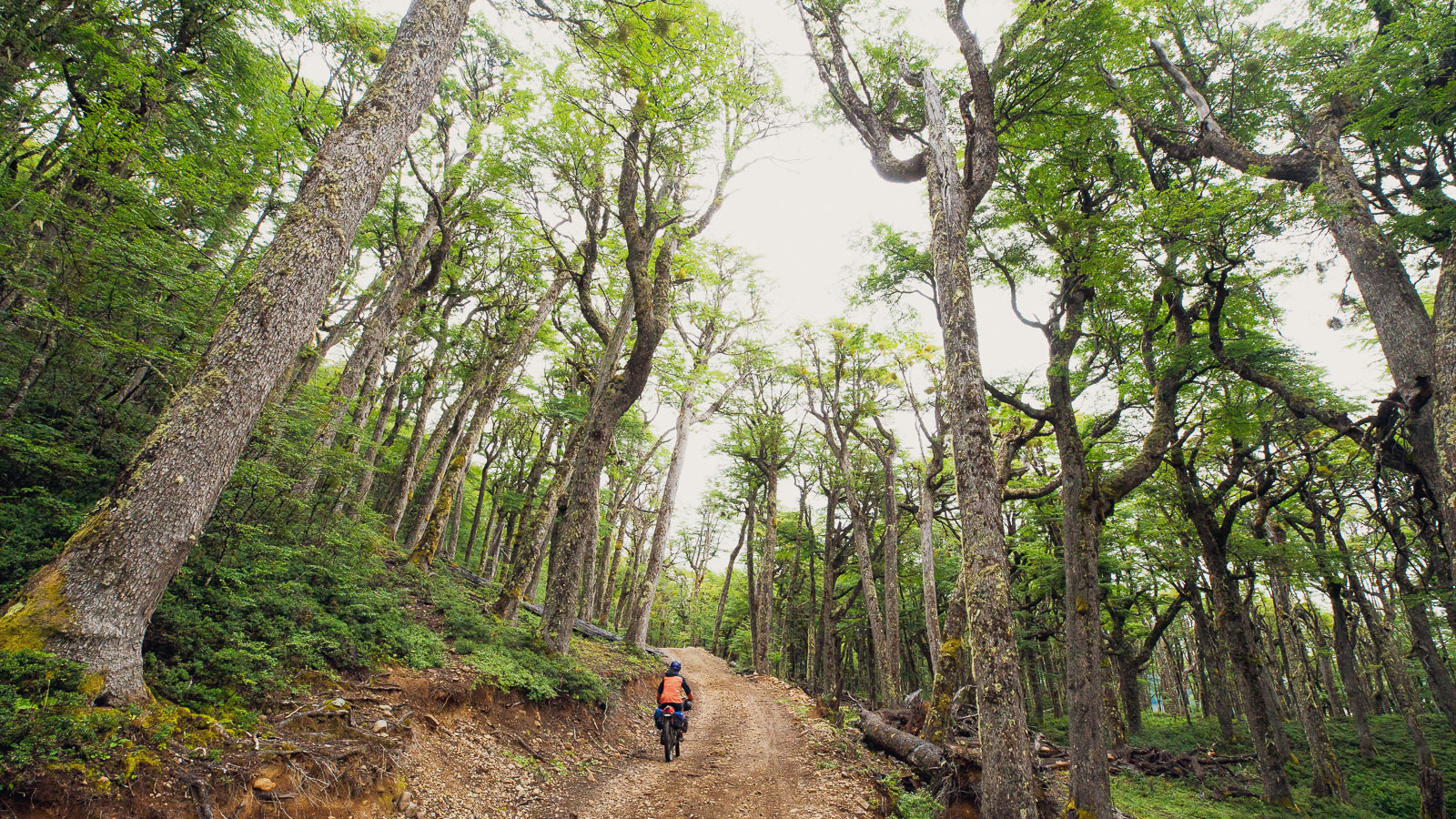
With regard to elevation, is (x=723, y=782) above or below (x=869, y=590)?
below

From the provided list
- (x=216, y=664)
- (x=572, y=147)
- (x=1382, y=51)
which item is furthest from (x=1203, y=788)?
(x=572, y=147)

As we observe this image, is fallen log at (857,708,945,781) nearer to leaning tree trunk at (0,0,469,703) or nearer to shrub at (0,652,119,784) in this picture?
shrub at (0,652,119,784)

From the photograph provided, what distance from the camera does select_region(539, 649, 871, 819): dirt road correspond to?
618cm

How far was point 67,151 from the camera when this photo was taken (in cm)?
665

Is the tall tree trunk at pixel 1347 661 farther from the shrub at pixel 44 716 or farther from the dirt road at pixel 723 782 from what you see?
the shrub at pixel 44 716

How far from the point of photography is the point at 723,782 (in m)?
7.39

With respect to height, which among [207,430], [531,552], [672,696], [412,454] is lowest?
[672,696]

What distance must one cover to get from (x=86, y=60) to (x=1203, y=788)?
24672 millimetres

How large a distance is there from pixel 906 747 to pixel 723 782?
3276 millimetres

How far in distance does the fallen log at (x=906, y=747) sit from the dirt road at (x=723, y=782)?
1027 millimetres

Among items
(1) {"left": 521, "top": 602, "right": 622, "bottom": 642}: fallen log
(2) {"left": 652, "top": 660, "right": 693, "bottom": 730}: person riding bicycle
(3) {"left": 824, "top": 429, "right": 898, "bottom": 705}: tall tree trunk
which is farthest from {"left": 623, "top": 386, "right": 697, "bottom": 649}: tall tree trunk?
(2) {"left": 652, "top": 660, "right": 693, "bottom": 730}: person riding bicycle

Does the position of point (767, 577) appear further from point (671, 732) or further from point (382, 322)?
point (382, 322)

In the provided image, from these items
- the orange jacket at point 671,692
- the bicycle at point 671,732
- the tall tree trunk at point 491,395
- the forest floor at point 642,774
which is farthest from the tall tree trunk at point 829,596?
the tall tree trunk at point 491,395

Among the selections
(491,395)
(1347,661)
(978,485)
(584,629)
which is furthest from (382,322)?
(1347,661)
